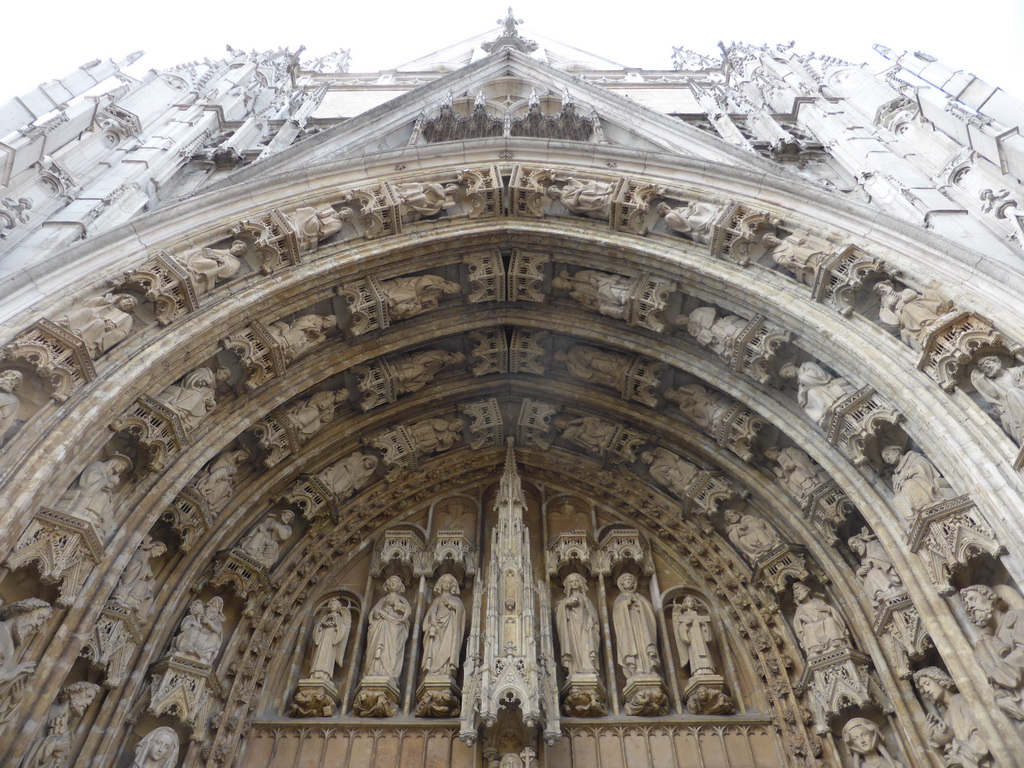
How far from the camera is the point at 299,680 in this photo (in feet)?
22.4

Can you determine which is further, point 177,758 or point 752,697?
point 752,697

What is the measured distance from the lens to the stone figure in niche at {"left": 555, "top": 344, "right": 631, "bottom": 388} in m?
8.26

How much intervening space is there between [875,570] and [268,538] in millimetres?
5265

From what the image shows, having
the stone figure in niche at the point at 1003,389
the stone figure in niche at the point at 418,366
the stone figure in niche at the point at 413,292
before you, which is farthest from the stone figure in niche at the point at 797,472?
the stone figure in niche at the point at 413,292

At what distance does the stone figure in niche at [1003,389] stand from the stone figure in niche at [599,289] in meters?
3.29

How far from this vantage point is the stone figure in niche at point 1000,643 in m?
4.44

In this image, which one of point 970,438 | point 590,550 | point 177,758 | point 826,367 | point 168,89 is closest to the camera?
point 970,438

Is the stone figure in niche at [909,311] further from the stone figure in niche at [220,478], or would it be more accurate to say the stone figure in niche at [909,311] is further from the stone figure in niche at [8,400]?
the stone figure in niche at [8,400]

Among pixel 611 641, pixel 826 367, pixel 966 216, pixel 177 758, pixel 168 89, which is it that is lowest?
pixel 177 758

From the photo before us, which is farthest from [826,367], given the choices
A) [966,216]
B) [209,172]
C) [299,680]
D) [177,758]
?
[209,172]

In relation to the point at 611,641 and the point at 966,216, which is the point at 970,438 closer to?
the point at 966,216

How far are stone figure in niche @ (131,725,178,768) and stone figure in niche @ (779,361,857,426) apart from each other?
552 cm

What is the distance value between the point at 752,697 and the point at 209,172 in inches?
321

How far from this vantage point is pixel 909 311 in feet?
19.3
